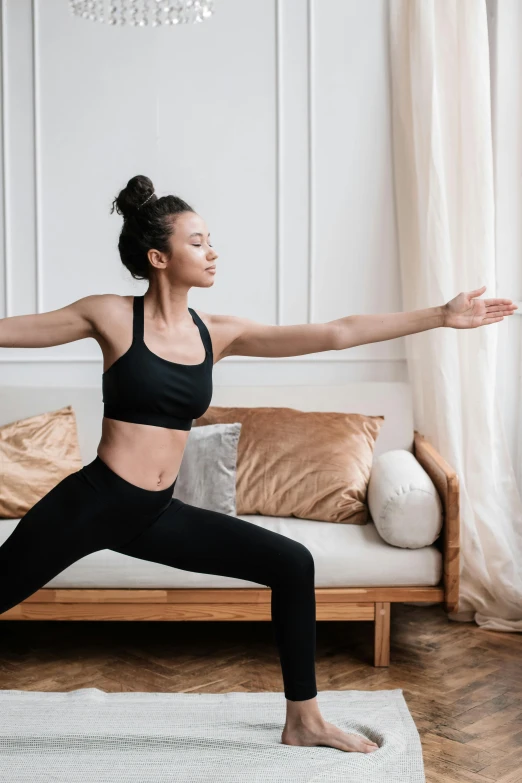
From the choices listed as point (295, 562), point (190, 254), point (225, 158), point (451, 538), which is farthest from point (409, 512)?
point (225, 158)

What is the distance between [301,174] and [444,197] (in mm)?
652

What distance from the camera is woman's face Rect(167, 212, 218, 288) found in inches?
85.3

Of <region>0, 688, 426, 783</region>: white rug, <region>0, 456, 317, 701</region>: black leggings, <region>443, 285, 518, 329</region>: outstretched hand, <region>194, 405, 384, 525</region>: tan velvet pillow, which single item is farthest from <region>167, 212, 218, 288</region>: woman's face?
<region>194, 405, 384, 525</region>: tan velvet pillow

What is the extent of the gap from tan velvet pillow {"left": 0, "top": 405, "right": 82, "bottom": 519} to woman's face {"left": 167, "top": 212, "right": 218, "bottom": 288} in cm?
140

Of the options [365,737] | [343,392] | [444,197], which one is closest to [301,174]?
[444,197]

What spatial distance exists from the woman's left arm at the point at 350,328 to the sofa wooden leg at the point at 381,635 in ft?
3.67

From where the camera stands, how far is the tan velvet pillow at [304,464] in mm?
3295

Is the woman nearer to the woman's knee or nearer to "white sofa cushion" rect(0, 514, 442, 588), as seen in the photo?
the woman's knee

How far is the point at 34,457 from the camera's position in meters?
3.36

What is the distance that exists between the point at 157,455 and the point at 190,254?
0.49 meters

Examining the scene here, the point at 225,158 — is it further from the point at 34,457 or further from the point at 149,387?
the point at 149,387

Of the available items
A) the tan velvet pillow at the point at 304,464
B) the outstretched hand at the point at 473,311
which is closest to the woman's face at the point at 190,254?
the outstretched hand at the point at 473,311

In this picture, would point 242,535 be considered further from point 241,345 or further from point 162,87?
point 162,87

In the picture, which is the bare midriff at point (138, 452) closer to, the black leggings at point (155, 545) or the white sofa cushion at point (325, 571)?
the black leggings at point (155, 545)
